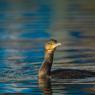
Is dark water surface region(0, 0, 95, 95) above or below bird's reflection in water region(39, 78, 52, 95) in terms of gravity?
below

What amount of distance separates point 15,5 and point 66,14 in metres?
1.18

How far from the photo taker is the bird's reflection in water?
519 centimetres

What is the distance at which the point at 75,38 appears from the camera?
27.8 feet

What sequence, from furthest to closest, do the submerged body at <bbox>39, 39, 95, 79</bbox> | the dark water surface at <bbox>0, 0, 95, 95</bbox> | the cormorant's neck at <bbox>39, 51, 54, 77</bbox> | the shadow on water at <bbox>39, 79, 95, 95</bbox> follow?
the cormorant's neck at <bbox>39, 51, 54, 77</bbox> < the submerged body at <bbox>39, 39, 95, 79</bbox> < the dark water surface at <bbox>0, 0, 95, 95</bbox> < the shadow on water at <bbox>39, 79, 95, 95</bbox>

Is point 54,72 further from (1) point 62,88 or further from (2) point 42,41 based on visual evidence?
(2) point 42,41

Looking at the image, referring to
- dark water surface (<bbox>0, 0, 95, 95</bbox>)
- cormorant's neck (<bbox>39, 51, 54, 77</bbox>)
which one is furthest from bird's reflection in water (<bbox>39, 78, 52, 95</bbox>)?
cormorant's neck (<bbox>39, 51, 54, 77</bbox>)

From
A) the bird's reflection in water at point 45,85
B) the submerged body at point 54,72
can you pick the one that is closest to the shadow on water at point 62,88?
the bird's reflection in water at point 45,85

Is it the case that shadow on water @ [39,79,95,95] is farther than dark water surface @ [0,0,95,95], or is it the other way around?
dark water surface @ [0,0,95,95]

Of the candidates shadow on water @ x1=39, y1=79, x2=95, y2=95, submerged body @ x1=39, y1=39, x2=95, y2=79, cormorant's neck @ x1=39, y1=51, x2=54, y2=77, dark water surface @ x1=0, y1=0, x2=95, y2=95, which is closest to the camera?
shadow on water @ x1=39, y1=79, x2=95, y2=95

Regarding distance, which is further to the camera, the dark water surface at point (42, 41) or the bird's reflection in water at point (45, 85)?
the dark water surface at point (42, 41)

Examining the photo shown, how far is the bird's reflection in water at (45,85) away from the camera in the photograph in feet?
17.0

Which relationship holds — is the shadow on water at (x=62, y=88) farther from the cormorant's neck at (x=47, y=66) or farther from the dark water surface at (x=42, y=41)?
the cormorant's neck at (x=47, y=66)

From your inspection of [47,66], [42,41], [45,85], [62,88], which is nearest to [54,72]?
[47,66]

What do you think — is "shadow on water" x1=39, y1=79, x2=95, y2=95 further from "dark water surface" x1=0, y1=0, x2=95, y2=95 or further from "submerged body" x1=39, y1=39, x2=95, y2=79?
"submerged body" x1=39, y1=39, x2=95, y2=79
